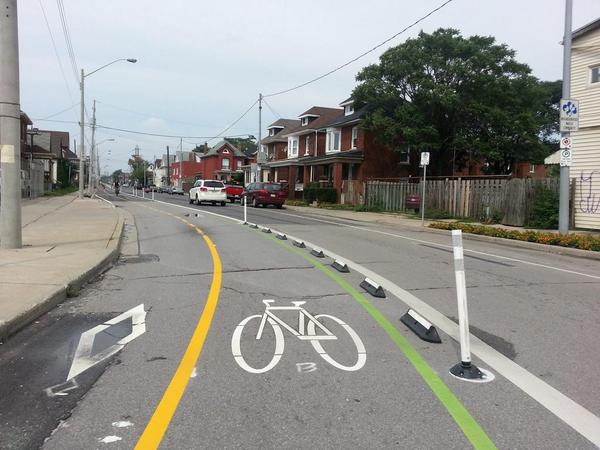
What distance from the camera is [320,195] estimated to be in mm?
38719

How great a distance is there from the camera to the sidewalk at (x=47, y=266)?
6184mm

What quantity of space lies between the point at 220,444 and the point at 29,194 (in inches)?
1582

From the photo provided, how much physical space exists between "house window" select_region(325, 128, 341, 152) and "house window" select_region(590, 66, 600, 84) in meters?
24.6

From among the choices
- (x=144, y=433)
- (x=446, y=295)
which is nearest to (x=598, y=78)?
(x=446, y=295)

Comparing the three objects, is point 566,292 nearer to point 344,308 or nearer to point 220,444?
point 344,308

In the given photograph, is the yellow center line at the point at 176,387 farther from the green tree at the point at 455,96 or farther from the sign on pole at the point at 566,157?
the green tree at the point at 455,96

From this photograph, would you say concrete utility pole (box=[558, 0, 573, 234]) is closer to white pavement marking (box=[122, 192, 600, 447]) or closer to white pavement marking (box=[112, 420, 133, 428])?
white pavement marking (box=[122, 192, 600, 447])

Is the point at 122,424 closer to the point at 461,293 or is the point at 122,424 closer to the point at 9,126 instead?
the point at 461,293

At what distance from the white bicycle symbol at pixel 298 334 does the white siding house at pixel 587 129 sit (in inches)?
600

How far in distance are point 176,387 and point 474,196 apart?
2164cm

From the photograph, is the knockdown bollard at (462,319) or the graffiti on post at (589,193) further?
the graffiti on post at (589,193)

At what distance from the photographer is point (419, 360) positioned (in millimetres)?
5000

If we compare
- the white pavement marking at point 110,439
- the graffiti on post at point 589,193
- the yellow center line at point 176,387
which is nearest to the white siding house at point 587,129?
the graffiti on post at point 589,193

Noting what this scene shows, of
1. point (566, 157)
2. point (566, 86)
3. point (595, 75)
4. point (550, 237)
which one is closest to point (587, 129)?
point (595, 75)
